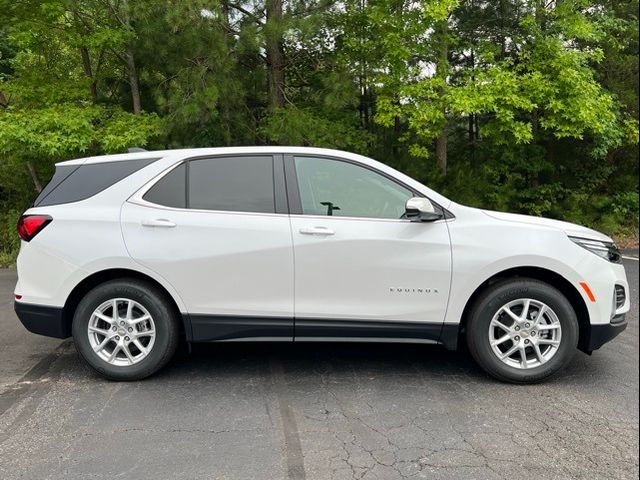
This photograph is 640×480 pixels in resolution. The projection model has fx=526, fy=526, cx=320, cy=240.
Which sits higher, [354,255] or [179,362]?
[354,255]

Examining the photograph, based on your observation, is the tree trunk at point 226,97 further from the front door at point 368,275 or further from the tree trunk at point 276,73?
the front door at point 368,275

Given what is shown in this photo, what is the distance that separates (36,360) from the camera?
454 centimetres

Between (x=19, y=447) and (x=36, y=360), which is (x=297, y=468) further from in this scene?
(x=36, y=360)

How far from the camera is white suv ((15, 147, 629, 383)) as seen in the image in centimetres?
381

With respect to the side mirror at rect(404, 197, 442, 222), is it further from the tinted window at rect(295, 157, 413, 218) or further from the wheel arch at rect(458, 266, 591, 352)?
the wheel arch at rect(458, 266, 591, 352)

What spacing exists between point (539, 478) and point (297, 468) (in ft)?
4.13

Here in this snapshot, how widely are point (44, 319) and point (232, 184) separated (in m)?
1.74

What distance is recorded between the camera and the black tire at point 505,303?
12.5ft

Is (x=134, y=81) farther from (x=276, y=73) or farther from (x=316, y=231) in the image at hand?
(x=316, y=231)

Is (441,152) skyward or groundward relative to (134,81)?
groundward

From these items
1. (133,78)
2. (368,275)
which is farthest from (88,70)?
(368,275)

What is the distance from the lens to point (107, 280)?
4008 millimetres

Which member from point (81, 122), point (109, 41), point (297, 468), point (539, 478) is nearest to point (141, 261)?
point (297, 468)

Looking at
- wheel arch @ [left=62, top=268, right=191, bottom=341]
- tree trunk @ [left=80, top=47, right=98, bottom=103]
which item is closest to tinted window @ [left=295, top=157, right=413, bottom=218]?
wheel arch @ [left=62, top=268, right=191, bottom=341]
